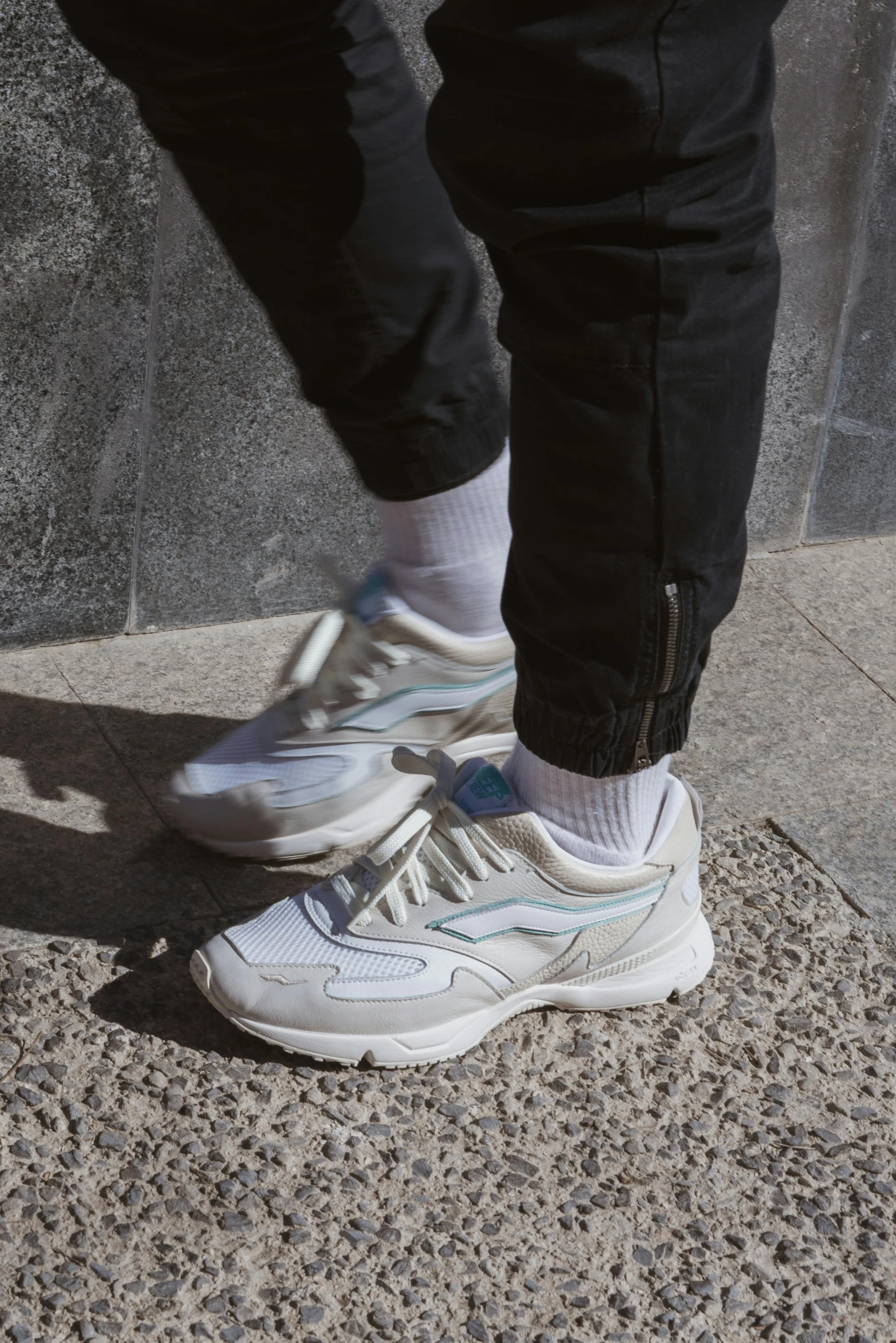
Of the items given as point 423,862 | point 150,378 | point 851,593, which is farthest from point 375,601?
point 851,593

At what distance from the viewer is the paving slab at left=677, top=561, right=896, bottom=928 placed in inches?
72.4

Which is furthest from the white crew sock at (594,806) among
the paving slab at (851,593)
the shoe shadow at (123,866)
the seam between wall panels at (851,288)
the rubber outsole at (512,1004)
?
the seam between wall panels at (851,288)

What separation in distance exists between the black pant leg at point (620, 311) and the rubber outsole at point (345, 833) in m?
0.41

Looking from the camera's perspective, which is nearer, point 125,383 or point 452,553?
point 452,553

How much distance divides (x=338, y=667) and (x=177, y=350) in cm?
72

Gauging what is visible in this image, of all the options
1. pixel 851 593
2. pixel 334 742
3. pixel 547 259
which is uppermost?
pixel 547 259

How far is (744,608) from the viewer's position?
246 cm

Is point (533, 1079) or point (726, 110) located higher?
point (726, 110)

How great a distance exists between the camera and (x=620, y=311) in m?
1.08

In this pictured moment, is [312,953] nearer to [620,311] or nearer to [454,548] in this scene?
[454,548]

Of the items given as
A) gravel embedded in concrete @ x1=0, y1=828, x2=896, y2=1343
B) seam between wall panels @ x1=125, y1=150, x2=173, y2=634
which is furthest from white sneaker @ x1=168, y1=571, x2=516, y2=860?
seam between wall panels @ x1=125, y1=150, x2=173, y2=634

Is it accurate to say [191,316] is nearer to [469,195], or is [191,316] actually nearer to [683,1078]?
[469,195]

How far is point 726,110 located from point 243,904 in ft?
3.35

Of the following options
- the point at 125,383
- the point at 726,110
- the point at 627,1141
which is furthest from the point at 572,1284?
the point at 125,383
